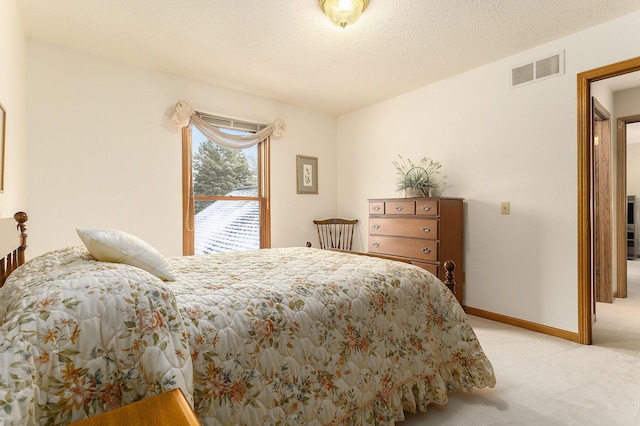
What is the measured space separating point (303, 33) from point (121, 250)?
215 centimetres

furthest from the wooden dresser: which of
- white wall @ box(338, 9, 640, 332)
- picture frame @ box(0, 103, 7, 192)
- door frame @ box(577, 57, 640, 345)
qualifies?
picture frame @ box(0, 103, 7, 192)

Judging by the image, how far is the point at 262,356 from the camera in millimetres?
1190

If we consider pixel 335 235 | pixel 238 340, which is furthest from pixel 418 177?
pixel 238 340

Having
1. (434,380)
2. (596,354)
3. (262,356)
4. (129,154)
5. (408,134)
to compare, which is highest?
(408,134)

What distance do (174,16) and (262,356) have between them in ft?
8.01

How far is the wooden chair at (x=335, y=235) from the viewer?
4.74m

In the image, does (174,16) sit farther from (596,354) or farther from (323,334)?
(596,354)

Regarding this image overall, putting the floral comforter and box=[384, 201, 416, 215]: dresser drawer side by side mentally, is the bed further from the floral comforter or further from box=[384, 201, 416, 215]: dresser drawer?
box=[384, 201, 416, 215]: dresser drawer

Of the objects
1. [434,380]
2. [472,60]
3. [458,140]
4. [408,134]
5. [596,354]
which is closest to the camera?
[434,380]

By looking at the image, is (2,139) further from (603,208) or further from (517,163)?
(603,208)

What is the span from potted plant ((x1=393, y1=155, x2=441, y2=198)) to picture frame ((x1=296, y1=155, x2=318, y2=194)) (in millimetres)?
1207

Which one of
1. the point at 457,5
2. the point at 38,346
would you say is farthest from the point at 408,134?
the point at 38,346

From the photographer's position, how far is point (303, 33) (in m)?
2.64

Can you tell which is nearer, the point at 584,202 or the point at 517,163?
the point at 584,202
